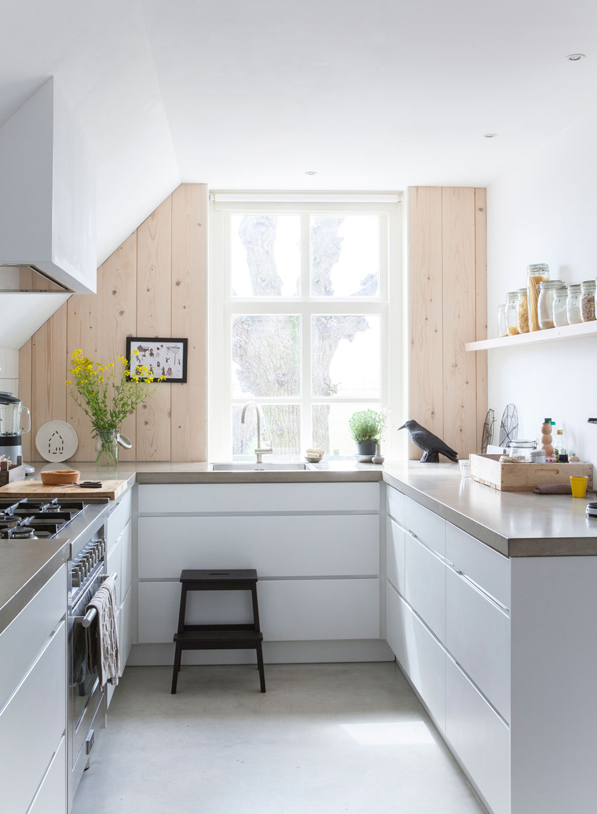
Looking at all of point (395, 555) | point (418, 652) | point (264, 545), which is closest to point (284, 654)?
point (264, 545)

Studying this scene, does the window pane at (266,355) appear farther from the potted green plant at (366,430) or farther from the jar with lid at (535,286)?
the jar with lid at (535,286)

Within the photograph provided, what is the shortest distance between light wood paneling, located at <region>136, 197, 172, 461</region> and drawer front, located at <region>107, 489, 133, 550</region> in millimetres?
629

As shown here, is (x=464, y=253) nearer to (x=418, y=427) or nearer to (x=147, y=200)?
(x=418, y=427)

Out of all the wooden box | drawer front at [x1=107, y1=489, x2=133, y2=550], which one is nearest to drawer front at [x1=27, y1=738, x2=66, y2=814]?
drawer front at [x1=107, y1=489, x2=133, y2=550]

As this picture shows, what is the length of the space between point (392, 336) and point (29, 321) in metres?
1.99

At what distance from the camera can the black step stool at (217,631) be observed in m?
3.04

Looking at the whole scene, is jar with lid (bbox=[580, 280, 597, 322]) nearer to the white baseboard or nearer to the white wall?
the white wall

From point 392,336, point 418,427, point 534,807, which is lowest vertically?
point 534,807

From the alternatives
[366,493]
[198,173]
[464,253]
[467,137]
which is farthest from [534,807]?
[198,173]

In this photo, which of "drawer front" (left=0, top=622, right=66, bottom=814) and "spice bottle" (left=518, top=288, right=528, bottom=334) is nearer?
"drawer front" (left=0, top=622, right=66, bottom=814)

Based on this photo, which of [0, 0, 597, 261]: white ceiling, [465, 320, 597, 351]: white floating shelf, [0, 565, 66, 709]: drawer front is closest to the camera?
[0, 565, 66, 709]: drawer front

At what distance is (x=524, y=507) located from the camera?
2.27 metres

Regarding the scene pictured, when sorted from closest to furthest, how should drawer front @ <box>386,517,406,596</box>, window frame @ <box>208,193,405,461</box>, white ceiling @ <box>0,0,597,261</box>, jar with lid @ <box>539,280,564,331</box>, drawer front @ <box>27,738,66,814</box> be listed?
drawer front @ <box>27,738,66,814</box>
white ceiling @ <box>0,0,597,261</box>
jar with lid @ <box>539,280,564,331</box>
drawer front @ <box>386,517,406,596</box>
window frame @ <box>208,193,405,461</box>

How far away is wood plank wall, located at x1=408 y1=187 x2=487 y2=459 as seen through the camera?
394 cm
